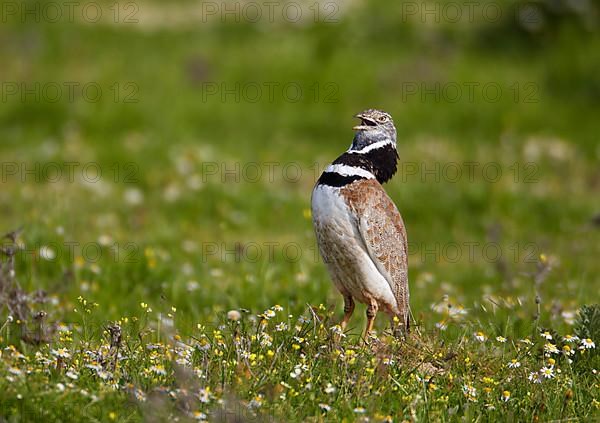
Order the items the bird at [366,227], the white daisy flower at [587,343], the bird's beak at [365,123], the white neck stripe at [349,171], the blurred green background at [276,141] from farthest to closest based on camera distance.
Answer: the blurred green background at [276,141] < the bird's beak at [365,123] < the white neck stripe at [349,171] < the bird at [366,227] < the white daisy flower at [587,343]

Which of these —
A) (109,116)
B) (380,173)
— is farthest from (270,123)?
(380,173)

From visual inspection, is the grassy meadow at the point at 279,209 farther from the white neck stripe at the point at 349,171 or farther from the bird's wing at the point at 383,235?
the white neck stripe at the point at 349,171

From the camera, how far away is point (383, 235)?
19.0ft

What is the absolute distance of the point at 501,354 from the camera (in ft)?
18.2

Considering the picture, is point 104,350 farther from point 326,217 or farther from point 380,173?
point 380,173

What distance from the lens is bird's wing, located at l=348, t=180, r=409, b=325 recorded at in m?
5.67

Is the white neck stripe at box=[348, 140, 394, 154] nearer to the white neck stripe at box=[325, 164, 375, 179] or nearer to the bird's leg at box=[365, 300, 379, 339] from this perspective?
the white neck stripe at box=[325, 164, 375, 179]

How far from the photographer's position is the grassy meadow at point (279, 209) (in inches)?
192

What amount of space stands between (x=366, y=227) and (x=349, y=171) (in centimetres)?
37

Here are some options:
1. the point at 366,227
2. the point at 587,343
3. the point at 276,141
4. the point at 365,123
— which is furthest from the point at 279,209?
the point at 587,343

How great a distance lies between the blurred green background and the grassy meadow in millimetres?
39

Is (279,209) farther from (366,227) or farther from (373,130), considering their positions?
(366,227)

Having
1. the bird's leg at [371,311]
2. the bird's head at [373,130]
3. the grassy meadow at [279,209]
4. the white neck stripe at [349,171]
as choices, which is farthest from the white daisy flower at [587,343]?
the bird's head at [373,130]

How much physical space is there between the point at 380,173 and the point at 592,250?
17.0 feet
